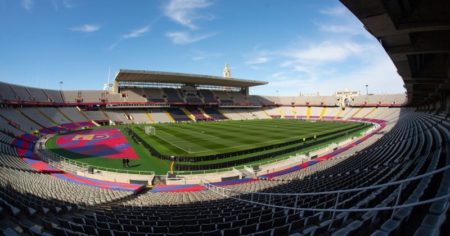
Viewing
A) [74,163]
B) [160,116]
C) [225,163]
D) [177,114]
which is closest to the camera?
[225,163]

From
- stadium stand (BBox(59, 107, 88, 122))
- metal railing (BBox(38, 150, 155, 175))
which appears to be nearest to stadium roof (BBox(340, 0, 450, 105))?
Answer: metal railing (BBox(38, 150, 155, 175))

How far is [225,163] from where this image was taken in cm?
2508

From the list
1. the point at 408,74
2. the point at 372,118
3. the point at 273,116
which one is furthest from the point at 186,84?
the point at 408,74

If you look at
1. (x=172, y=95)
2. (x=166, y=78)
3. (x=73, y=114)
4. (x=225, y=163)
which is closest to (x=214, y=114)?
(x=172, y=95)

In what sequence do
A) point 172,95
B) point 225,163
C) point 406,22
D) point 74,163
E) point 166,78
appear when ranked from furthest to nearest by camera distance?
point 172,95, point 166,78, point 74,163, point 225,163, point 406,22

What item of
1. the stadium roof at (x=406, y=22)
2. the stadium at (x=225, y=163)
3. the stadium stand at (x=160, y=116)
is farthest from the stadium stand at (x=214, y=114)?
the stadium roof at (x=406, y=22)

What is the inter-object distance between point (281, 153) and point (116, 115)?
53.9 meters

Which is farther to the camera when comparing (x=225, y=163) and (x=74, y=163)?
(x=74, y=163)

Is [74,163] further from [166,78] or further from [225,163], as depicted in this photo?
[166,78]

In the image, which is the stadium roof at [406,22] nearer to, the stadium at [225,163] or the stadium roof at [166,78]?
the stadium at [225,163]

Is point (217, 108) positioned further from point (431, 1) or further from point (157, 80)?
point (431, 1)

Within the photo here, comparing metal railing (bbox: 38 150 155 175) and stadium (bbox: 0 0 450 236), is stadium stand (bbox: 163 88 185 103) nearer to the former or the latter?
stadium (bbox: 0 0 450 236)

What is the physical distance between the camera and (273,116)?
3656 inches

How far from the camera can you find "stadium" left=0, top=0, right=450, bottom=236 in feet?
19.3
